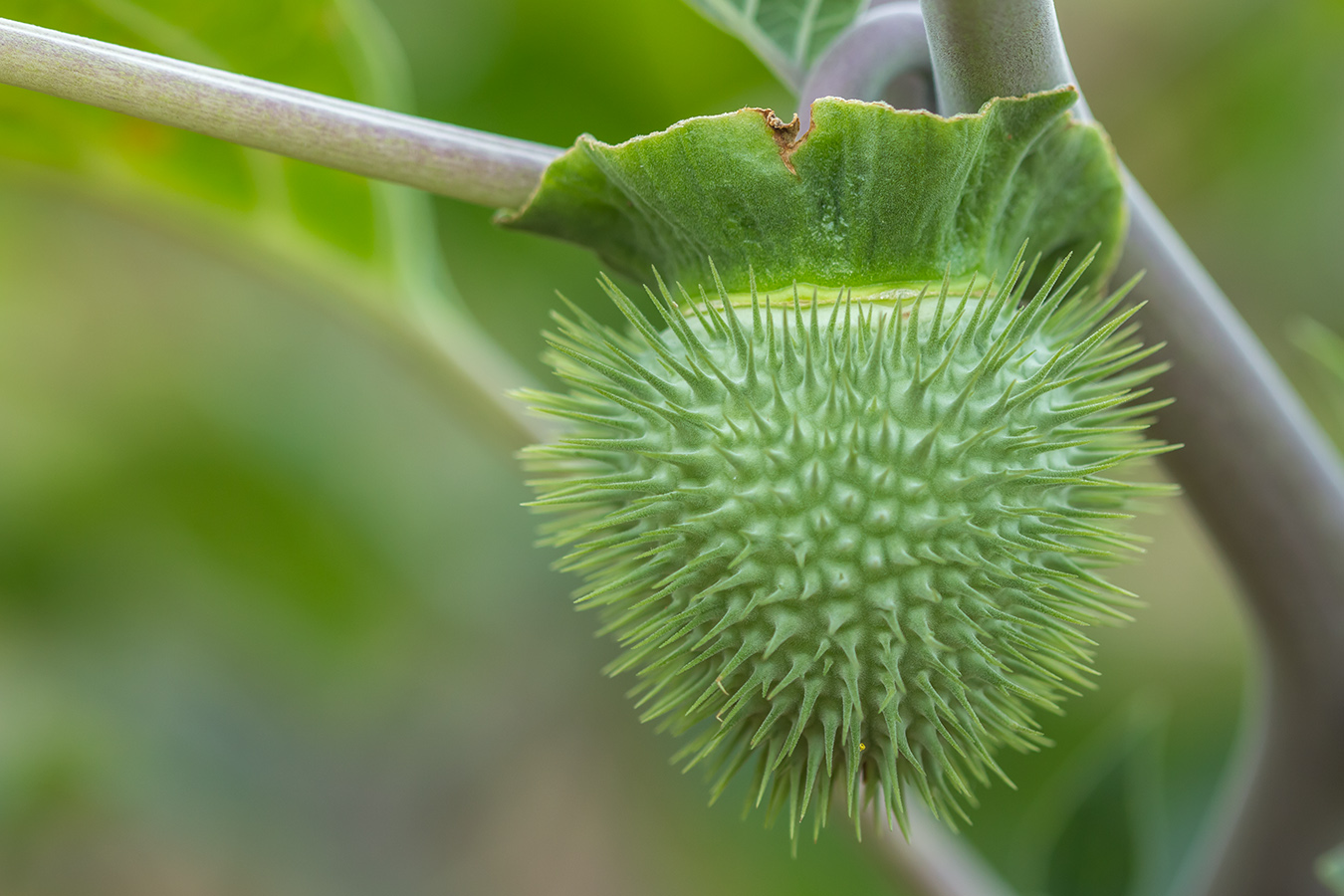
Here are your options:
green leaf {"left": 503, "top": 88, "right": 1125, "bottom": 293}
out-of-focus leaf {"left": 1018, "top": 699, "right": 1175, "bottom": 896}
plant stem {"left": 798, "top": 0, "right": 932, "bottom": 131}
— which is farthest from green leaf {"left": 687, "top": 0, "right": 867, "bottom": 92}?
out-of-focus leaf {"left": 1018, "top": 699, "right": 1175, "bottom": 896}

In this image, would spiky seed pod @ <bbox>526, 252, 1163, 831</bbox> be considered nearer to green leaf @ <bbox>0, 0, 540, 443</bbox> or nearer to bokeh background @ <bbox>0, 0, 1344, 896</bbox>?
green leaf @ <bbox>0, 0, 540, 443</bbox>

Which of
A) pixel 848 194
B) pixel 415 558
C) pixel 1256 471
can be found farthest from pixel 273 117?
pixel 415 558

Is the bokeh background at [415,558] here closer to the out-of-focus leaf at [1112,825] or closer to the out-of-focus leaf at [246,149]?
the out-of-focus leaf at [1112,825]

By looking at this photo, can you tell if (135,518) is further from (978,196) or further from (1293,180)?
(1293,180)

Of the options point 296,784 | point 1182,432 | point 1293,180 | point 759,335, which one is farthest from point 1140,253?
point 296,784

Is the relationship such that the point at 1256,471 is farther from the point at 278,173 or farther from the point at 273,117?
the point at 278,173
